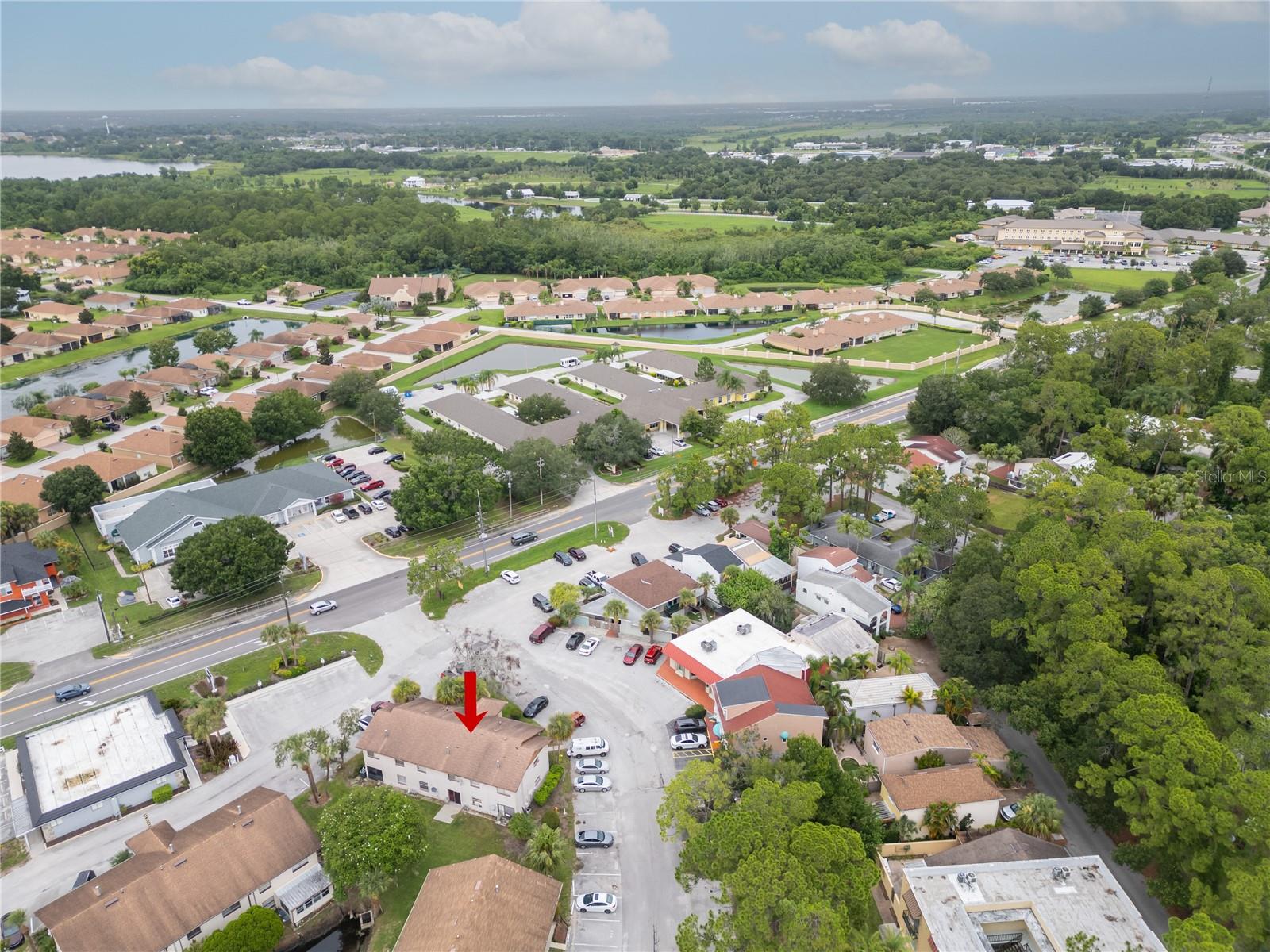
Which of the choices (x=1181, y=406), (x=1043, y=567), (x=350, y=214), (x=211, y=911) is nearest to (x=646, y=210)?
(x=350, y=214)

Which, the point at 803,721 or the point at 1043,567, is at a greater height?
the point at 1043,567

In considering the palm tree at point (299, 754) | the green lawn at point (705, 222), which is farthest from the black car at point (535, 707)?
the green lawn at point (705, 222)

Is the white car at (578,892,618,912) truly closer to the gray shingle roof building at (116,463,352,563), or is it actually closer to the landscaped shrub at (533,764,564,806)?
the landscaped shrub at (533,764,564,806)

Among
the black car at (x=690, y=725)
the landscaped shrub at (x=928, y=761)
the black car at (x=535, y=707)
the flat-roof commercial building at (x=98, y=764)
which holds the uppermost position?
the landscaped shrub at (x=928, y=761)

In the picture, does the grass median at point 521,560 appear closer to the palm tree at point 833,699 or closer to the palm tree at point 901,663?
the palm tree at point 833,699

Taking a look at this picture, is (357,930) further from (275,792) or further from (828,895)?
(828,895)

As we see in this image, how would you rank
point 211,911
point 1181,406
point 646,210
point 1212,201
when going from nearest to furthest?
point 211,911, point 1181,406, point 1212,201, point 646,210

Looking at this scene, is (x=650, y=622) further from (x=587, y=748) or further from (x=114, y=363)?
(x=114, y=363)
